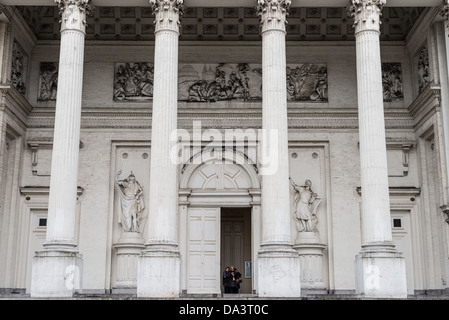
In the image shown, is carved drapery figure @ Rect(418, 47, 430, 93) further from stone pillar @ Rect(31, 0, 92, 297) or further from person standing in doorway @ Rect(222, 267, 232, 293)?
stone pillar @ Rect(31, 0, 92, 297)

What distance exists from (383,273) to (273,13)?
9.76 meters

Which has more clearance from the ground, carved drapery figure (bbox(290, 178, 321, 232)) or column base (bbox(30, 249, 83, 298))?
carved drapery figure (bbox(290, 178, 321, 232))

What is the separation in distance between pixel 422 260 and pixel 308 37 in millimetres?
10967

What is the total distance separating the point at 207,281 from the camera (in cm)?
2652

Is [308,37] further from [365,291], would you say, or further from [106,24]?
[365,291]

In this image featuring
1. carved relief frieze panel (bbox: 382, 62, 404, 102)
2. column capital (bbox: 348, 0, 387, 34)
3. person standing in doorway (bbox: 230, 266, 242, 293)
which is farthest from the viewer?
carved relief frieze panel (bbox: 382, 62, 404, 102)

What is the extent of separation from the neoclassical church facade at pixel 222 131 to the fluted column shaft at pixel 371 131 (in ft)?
0.35

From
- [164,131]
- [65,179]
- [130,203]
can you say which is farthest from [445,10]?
[65,179]

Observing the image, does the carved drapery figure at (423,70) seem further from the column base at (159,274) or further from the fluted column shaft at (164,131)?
the column base at (159,274)

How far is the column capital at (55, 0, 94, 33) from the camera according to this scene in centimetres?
2252

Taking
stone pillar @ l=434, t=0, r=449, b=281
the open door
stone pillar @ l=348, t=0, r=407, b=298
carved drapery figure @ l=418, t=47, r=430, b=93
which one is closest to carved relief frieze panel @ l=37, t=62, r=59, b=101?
the open door

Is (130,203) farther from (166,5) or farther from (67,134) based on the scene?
(166,5)

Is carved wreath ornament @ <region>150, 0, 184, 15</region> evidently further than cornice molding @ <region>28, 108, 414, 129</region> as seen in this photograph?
No

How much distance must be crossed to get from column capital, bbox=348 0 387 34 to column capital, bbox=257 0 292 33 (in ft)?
8.17
